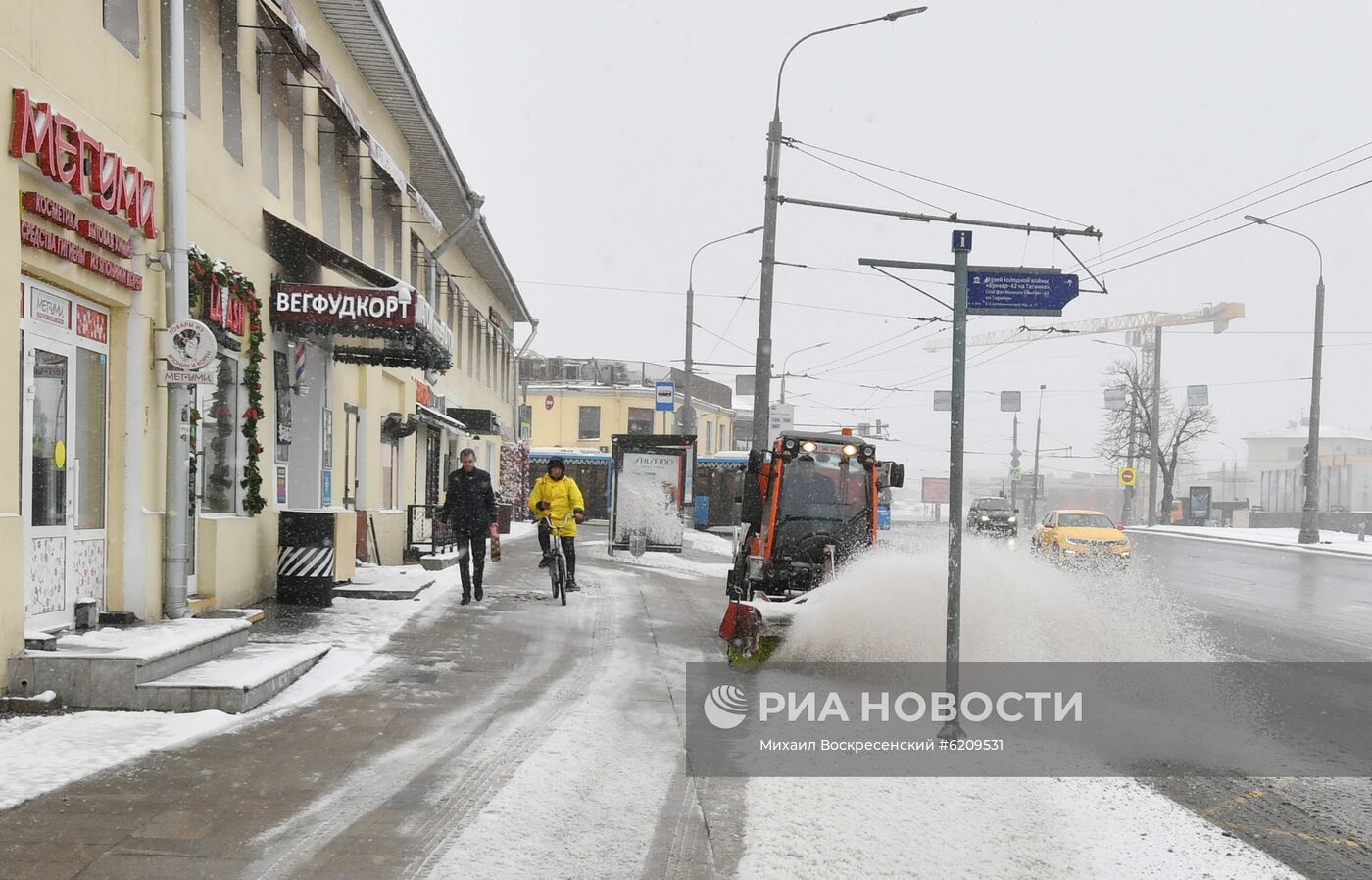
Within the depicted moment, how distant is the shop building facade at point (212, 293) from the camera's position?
848 centimetres

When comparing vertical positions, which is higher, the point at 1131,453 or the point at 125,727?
the point at 1131,453

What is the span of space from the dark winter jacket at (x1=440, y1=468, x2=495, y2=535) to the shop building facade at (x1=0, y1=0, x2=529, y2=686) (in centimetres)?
170

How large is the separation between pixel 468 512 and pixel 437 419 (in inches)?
474

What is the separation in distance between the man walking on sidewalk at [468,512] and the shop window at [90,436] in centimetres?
470

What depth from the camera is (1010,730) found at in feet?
24.8

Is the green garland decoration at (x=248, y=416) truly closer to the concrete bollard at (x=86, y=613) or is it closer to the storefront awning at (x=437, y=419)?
the concrete bollard at (x=86, y=613)

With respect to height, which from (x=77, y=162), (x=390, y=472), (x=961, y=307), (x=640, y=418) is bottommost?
(x=390, y=472)

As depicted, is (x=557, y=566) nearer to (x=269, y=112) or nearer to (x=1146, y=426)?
(x=269, y=112)

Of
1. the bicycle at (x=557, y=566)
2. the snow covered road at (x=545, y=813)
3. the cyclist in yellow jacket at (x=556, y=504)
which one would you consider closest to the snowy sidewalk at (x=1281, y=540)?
the cyclist in yellow jacket at (x=556, y=504)

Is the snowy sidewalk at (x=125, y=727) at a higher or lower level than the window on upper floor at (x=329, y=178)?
lower

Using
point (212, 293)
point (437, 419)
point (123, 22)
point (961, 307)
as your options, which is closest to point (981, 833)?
point (961, 307)

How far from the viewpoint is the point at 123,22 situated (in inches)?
390

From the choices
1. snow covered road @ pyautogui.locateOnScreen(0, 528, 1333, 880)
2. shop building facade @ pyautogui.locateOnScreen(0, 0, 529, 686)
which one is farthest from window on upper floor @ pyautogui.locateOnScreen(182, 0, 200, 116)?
snow covered road @ pyautogui.locateOnScreen(0, 528, 1333, 880)

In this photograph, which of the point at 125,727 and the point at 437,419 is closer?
the point at 125,727
